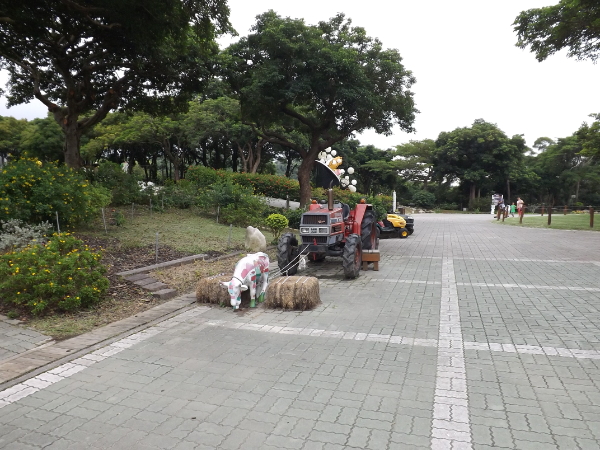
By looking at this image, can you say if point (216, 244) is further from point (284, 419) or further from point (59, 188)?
point (284, 419)

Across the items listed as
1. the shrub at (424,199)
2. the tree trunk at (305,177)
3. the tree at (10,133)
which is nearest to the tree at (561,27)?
the tree trunk at (305,177)

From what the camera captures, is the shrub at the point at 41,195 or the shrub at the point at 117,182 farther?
the shrub at the point at 117,182

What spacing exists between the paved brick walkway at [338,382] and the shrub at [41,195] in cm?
427

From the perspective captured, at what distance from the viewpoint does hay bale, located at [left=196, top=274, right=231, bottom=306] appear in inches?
246

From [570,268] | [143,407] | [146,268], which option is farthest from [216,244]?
[570,268]

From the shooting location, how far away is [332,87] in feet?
49.9

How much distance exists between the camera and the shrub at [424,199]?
50406 mm

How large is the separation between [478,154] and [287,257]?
1769 inches

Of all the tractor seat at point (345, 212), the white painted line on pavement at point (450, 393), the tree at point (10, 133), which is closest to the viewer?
the white painted line on pavement at point (450, 393)

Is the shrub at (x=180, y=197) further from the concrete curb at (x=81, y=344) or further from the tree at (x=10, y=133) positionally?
the tree at (x=10, y=133)

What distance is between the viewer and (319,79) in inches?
591

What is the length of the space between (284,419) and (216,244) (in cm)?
810

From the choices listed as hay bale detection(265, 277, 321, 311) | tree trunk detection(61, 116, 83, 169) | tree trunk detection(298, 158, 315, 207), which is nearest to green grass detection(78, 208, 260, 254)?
tree trunk detection(61, 116, 83, 169)

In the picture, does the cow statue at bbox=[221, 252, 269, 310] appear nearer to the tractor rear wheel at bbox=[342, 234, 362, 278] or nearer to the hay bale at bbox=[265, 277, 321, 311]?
the hay bale at bbox=[265, 277, 321, 311]
